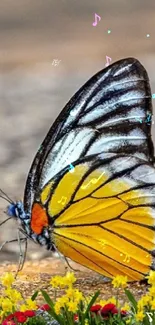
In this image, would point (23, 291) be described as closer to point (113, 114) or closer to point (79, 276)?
point (79, 276)

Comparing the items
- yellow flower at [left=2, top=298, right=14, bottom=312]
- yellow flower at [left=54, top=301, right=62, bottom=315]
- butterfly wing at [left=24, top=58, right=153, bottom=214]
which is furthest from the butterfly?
yellow flower at [left=54, top=301, right=62, bottom=315]

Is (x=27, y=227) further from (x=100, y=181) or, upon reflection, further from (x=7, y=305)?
(x=7, y=305)

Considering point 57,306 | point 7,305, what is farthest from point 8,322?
point 57,306

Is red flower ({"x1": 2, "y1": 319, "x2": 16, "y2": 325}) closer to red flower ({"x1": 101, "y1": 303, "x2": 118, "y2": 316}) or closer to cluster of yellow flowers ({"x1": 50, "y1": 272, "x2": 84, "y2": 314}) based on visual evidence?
cluster of yellow flowers ({"x1": 50, "y1": 272, "x2": 84, "y2": 314})

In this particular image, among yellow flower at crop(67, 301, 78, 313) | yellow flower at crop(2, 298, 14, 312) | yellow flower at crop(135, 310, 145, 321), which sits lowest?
yellow flower at crop(135, 310, 145, 321)

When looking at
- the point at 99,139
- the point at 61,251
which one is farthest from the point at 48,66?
the point at 61,251

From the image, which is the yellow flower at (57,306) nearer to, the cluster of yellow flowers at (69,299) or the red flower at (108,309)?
the cluster of yellow flowers at (69,299)

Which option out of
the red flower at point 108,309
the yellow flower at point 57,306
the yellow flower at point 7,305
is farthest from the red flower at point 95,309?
the yellow flower at point 7,305

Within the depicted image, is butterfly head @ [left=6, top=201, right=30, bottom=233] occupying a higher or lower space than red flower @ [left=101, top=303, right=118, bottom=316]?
higher
